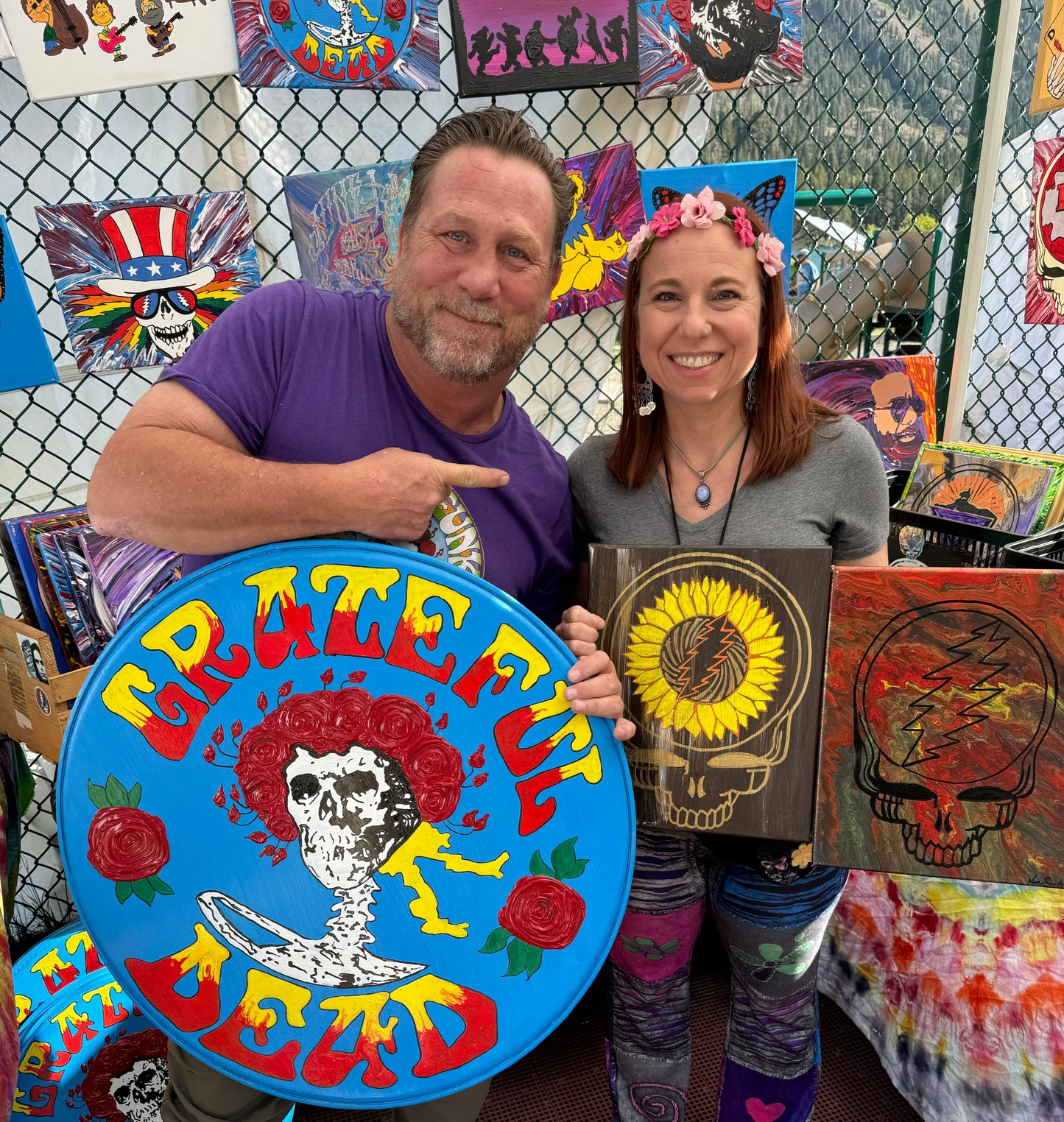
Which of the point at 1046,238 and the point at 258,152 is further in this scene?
the point at 1046,238

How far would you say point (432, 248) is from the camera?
120cm

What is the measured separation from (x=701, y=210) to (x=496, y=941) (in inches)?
41.2

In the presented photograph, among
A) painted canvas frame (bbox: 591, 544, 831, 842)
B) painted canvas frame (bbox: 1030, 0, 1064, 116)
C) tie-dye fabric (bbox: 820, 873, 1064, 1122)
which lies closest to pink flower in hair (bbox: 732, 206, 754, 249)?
painted canvas frame (bbox: 591, 544, 831, 842)

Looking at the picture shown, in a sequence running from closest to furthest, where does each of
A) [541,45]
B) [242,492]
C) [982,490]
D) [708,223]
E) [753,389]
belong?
1. [242,492]
2. [708,223]
3. [753,389]
4. [541,45]
5. [982,490]

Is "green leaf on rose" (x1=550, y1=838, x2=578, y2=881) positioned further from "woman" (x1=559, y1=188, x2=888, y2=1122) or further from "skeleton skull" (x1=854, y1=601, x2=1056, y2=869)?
"skeleton skull" (x1=854, y1=601, x2=1056, y2=869)

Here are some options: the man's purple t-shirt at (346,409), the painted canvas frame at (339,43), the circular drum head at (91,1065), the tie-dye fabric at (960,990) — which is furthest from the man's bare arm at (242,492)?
the tie-dye fabric at (960,990)

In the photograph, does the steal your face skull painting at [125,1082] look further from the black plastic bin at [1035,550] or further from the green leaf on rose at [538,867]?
the black plastic bin at [1035,550]

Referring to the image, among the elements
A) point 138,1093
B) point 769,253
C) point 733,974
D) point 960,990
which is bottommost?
point 138,1093

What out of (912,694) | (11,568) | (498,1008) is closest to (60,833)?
(498,1008)

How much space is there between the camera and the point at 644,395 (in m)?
1.37

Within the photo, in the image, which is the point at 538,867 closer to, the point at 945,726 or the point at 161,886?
the point at 161,886

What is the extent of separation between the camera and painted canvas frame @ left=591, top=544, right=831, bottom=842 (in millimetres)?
1152

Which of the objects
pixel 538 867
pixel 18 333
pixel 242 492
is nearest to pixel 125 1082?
pixel 538 867

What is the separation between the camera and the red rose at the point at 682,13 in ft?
6.32
